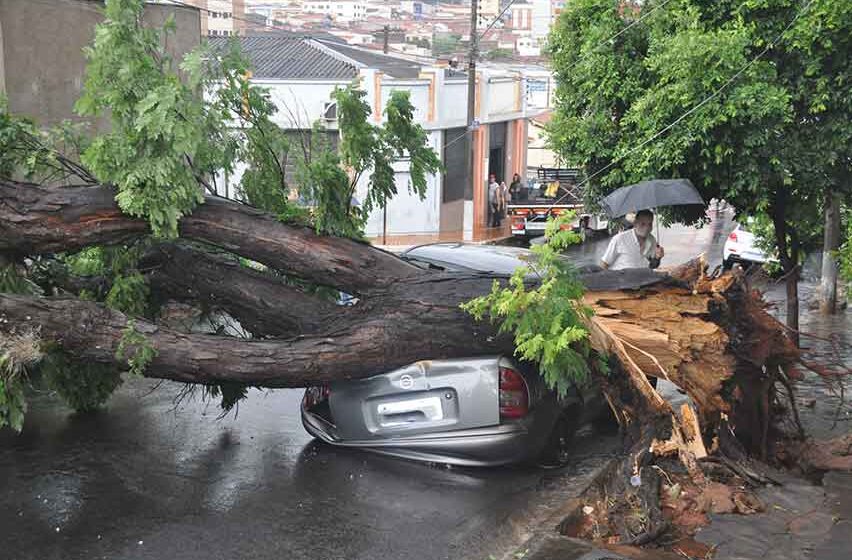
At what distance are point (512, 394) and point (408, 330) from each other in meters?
0.84

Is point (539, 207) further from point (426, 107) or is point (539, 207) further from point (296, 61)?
point (296, 61)

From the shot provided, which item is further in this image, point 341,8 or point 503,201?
point 341,8

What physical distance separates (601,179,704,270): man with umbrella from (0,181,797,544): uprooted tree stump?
6.38ft

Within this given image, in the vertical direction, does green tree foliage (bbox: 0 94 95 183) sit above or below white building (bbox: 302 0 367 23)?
below

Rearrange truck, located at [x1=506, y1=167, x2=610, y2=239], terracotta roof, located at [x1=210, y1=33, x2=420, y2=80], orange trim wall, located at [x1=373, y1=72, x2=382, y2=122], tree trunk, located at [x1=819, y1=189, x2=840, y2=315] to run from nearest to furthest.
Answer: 1. tree trunk, located at [x1=819, y1=189, x2=840, y2=315]
2. truck, located at [x1=506, y1=167, x2=610, y2=239]
3. orange trim wall, located at [x1=373, y1=72, x2=382, y2=122]
4. terracotta roof, located at [x1=210, y1=33, x2=420, y2=80]

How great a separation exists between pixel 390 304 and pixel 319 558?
1929 millimetres

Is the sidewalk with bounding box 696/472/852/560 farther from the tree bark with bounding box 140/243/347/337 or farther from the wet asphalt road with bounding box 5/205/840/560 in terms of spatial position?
the tree bark with bounding box 140/243/347/337

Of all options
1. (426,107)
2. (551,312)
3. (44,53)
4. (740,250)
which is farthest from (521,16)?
(551,312)

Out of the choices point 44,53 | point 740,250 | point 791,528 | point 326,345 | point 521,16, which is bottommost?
point 791,528

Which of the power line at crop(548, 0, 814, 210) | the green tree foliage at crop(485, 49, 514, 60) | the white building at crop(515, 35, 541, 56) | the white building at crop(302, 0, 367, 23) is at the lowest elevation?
the power line at crop(548, 0, 814, 210)

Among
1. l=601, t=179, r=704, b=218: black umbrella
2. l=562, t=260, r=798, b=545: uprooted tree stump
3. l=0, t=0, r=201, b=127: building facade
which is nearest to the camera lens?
l=562, t=260, r=798, b=545: uprooted tree stump

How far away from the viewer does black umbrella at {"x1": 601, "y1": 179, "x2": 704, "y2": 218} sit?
9078 millimetres

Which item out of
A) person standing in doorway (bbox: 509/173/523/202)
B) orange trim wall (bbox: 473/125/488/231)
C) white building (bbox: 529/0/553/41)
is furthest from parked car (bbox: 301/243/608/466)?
white building (bbox: 529/0/553/41)

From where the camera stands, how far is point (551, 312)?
6254 mm
